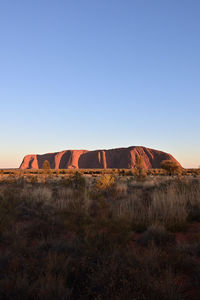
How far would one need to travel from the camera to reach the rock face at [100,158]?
109844 mm

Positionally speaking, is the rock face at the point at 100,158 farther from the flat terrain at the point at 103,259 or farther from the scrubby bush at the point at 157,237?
the scrubby bush at the point at 157,237

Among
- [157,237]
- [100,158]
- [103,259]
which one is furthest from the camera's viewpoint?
[100,158]

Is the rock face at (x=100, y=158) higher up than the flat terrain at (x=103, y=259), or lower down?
higher up

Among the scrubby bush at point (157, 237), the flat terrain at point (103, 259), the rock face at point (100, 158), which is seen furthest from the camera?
the rock face at point (100, 158)

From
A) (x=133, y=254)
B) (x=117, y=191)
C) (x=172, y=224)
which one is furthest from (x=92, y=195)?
(x=133, y=254)

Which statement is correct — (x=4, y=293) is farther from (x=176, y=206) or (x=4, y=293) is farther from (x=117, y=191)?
(x=117, y=191)

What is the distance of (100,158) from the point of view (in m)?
120

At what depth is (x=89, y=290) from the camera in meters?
2.33

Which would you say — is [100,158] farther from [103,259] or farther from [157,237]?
[103,259]

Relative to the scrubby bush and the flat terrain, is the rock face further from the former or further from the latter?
the scrubby bush

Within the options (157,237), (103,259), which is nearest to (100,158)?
(157,237)

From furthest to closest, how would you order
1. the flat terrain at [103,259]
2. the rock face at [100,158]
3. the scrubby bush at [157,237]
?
the rock face at [100,158], the scrubby bush at [157,237], the flat terrain at [103,259]

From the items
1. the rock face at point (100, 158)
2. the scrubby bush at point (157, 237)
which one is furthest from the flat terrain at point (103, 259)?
the rock face at point (100, 158)

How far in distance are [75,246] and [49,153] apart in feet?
482
